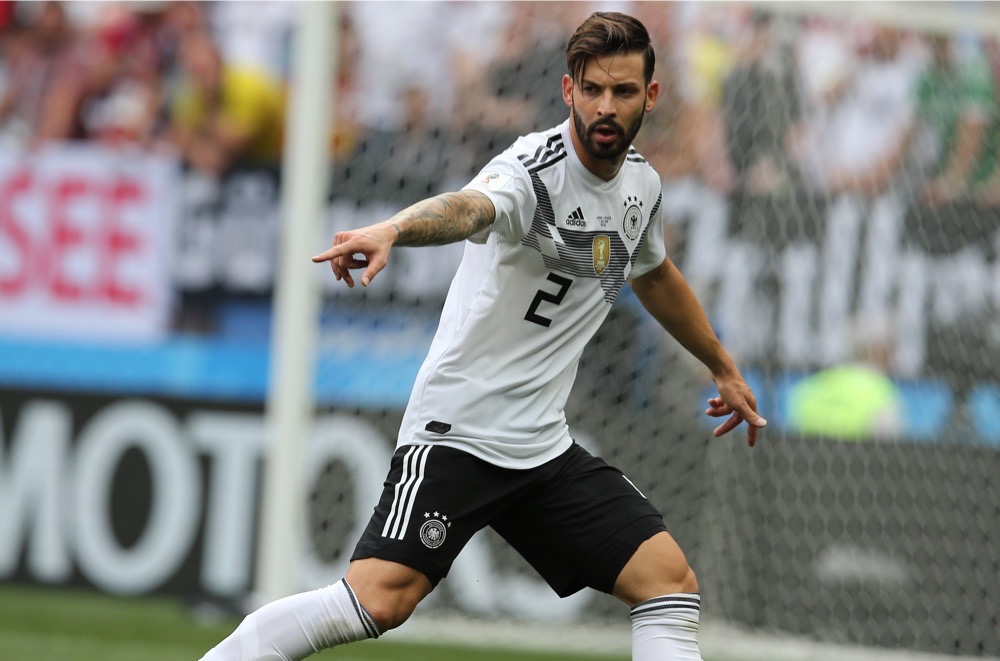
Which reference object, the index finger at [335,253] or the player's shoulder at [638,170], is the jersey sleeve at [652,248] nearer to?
the player's shoulder at [638,170]

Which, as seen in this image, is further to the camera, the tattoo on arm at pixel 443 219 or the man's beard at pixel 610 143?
the man's beard at pixel 610 143

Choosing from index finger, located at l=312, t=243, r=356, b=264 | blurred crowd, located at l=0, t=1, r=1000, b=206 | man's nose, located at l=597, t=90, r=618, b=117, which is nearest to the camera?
index finger, located at l=312, t=243, r=356, b=264

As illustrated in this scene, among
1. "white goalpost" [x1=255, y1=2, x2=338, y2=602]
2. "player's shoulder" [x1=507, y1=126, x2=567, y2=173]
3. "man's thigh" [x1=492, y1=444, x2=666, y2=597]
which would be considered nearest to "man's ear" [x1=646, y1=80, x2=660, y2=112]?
"player's shoulder" [x1=507, y1=126, x2=567, y2=173]

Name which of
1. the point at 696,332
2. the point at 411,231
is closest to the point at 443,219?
the point at 411,231

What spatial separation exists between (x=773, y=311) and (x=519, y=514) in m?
3.77

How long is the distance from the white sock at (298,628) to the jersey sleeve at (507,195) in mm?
986

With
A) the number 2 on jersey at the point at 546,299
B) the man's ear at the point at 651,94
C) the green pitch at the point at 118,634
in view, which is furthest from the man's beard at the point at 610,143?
the green pitch at the point at 118,634

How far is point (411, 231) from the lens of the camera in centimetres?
352

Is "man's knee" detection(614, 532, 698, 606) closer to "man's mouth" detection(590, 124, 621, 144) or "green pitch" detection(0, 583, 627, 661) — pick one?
"man's mouth" detection(590, 124, 621, 144)

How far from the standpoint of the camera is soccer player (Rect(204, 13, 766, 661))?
3920 millimetres

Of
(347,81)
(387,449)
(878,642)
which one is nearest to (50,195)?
(347,81)

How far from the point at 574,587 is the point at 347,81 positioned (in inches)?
176

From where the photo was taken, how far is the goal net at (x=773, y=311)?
771 cm

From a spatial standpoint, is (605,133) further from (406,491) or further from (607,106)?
(406,491)
